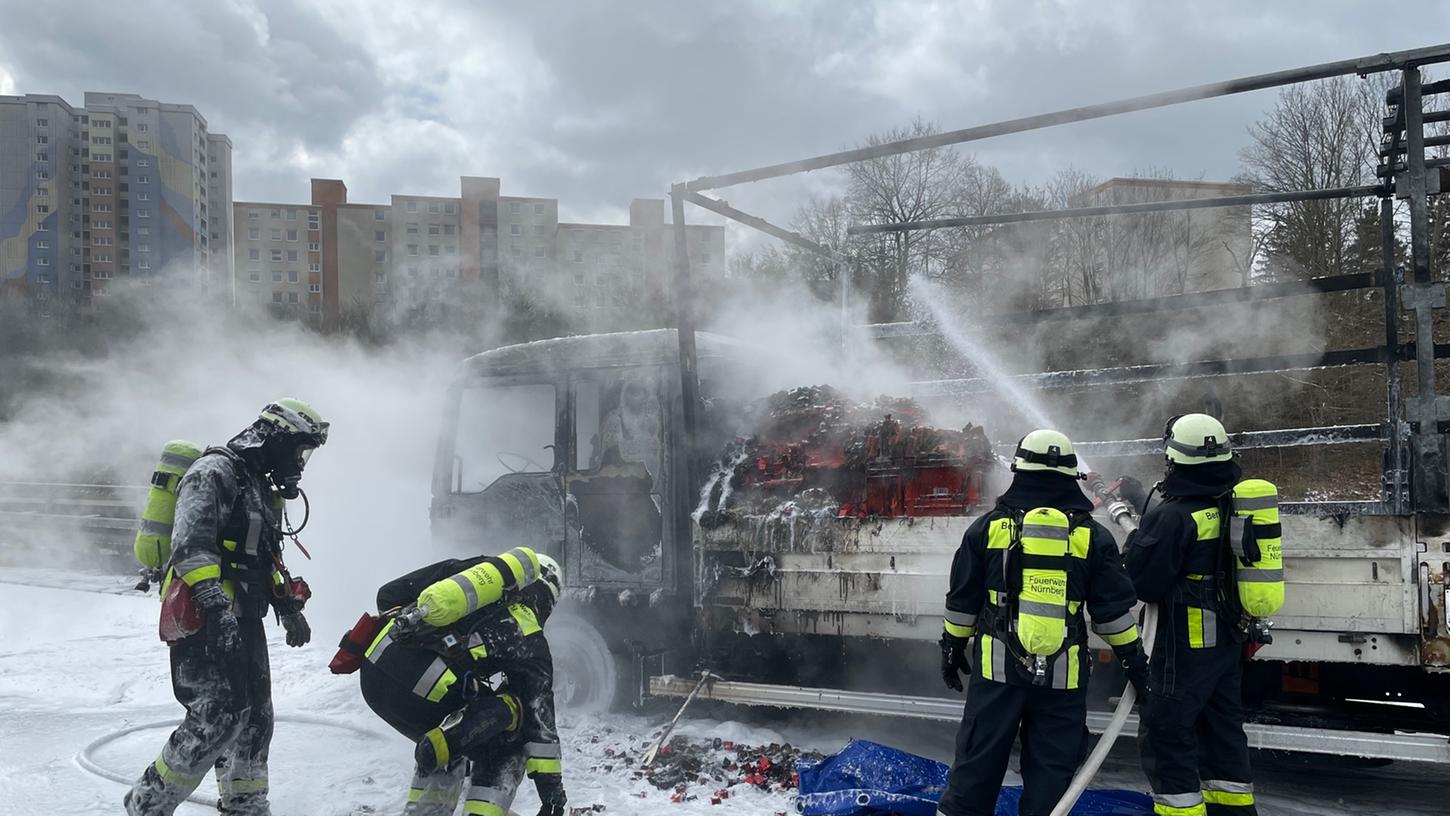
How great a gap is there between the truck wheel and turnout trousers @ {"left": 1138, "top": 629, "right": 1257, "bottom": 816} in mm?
3478

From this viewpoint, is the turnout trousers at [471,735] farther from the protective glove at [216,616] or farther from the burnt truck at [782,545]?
the burnt truck at [782,545]

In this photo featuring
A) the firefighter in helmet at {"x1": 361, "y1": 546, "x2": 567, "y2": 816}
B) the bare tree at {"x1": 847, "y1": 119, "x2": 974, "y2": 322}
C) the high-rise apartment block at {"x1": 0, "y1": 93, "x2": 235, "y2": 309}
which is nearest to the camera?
the firefighter in helmet at {"x1": 361, "y1": 546, "x2": 567, "y2": 816}

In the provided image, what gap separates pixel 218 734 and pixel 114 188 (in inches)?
1865

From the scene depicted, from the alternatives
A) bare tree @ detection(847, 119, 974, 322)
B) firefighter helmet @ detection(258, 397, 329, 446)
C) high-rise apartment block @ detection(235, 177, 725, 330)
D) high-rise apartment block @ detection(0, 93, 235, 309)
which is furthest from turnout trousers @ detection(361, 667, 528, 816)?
high-rise apartment block @ detection(0, 93, 235, 309)

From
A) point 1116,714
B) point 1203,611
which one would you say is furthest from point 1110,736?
point 1203,611

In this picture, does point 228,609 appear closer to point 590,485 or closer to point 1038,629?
point 590,485

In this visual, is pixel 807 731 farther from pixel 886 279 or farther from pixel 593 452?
pixel 886 279

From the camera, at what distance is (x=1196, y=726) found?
425 cm

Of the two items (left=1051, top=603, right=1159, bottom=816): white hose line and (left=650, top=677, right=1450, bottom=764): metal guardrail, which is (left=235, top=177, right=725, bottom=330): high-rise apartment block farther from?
(left=1051, top=603, right=1159, bottom=816): white hose line

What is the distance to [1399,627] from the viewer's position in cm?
416

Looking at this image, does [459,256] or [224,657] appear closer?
[224,657]

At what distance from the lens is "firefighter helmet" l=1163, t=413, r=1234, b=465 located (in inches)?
167

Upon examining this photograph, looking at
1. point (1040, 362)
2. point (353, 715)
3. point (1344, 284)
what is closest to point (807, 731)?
point (353, 715)

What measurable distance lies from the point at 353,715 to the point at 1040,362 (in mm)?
10635
